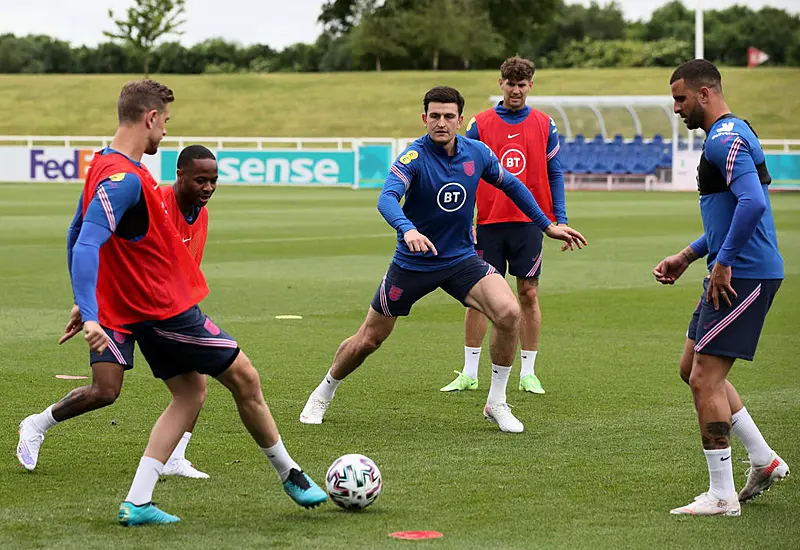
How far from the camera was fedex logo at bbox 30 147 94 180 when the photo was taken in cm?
4406

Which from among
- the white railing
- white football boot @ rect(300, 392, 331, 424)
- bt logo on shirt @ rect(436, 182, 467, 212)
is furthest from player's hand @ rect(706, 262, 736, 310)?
the white railing

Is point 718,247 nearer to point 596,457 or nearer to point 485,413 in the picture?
point 596,457

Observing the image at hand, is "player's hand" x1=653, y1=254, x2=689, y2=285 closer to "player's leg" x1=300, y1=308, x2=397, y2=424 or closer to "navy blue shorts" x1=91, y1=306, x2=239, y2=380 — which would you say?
"player's leg" x1=300, y1=308, x2=397, y2=424

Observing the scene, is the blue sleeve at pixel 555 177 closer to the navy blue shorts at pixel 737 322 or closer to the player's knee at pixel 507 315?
the player's knee at pixel 507 315

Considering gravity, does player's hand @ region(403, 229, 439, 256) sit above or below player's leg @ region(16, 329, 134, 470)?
above

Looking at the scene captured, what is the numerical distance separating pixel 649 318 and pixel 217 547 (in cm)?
857

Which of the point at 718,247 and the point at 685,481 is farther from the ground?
the point at 718,247

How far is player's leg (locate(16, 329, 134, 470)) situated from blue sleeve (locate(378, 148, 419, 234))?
180 cm

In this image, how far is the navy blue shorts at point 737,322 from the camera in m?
6.15

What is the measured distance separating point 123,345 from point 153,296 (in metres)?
0.39

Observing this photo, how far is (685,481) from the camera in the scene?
22.3 ft

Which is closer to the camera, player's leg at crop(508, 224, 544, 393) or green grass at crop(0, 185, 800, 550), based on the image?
green grass at crop(0, 185, 800, 550)

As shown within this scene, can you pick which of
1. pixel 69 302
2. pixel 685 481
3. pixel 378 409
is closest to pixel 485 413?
pixel 378 409

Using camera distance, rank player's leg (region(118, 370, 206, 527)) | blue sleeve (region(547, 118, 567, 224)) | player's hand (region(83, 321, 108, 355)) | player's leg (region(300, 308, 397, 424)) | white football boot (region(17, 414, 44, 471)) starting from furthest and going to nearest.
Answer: blue sleeve (region(547, 118, 567, 224)) < player's leg (region(300, 308, 397, 424)) < white football boot (region(17, 414, 44, 471)) < player's leg (region(118, 370, 206, 527)) < player's hand (region(83, 321, 108, 355))
